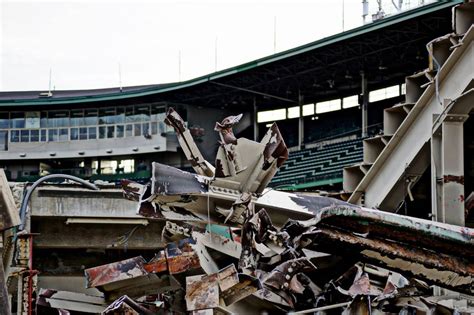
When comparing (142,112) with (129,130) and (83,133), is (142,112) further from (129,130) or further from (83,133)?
(83,133)

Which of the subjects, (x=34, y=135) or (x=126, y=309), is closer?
(x=126, y=309)

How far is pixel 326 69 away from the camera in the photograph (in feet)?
143

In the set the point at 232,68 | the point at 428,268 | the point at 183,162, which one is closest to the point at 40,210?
the point at 428,268

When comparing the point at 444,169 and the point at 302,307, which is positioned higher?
the point at 444,169

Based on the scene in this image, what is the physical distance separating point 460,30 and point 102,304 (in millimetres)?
8074

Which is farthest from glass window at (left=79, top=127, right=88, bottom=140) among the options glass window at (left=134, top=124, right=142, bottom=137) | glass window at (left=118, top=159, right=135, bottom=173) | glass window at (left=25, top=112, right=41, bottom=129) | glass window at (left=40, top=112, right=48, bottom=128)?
glass window at (left=134, top=124, right=142, bottom=137)

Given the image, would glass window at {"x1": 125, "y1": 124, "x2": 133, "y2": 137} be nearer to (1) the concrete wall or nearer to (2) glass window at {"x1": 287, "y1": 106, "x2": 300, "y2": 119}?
(1) the concrete wall

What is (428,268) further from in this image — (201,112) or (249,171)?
(201,112)

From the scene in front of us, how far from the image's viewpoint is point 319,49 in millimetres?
41219

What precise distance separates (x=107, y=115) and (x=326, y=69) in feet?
63.7

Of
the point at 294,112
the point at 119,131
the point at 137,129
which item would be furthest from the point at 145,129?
the point at 294,112

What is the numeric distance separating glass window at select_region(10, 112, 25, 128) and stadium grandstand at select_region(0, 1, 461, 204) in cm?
6

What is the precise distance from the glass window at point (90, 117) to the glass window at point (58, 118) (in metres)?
1.21

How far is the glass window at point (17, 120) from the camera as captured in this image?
59.4m
